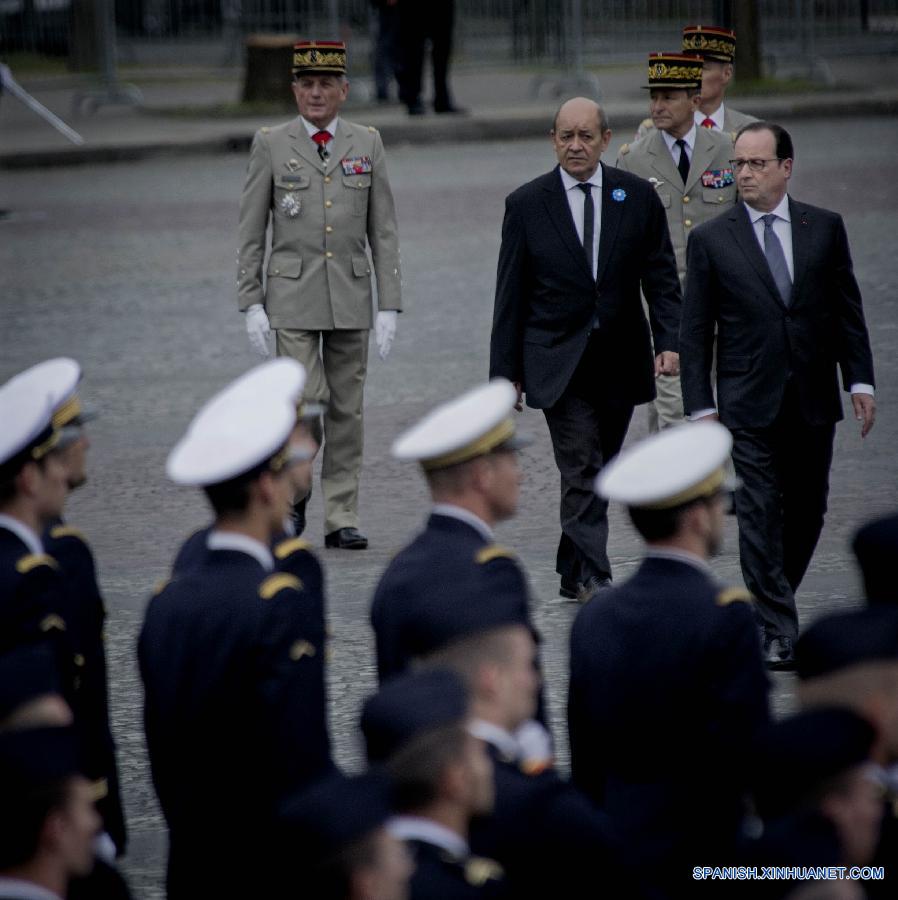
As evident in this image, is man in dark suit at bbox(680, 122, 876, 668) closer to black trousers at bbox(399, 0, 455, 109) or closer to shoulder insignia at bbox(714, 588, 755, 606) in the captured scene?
shoulder insignia at bbox(714, 588, 755, 606)

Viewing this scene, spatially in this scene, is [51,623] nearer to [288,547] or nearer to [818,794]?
[288,547]

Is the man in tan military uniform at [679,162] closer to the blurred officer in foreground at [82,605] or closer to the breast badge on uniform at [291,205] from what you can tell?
the breast badge on uniform at [291,205]

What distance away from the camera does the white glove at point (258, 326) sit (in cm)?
830

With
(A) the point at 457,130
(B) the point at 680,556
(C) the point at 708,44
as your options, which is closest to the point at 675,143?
(C) the point at 708,44

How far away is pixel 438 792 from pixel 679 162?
5983 millimetres

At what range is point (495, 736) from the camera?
3.43 meters

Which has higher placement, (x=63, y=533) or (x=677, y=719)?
(x=63, y=533)

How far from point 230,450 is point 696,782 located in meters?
1.14

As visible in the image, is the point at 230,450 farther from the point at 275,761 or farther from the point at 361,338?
the point at 361,338

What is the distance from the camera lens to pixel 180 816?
4004 mm

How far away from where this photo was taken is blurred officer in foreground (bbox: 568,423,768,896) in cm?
383

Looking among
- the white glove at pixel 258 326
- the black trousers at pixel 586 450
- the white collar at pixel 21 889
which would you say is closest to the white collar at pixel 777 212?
the black trousers at pixel 586 450

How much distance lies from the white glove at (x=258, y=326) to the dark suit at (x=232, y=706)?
432 centimetres

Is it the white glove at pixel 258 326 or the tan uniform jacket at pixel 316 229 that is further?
the tan uniform jacket at pixel 316 229
